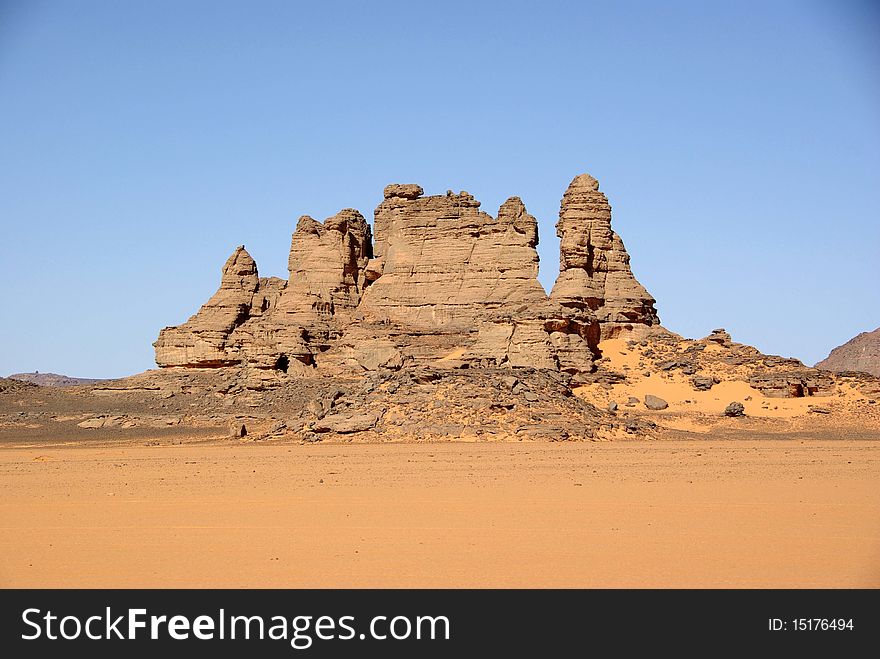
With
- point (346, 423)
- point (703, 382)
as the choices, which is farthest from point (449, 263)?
point (346, 423)

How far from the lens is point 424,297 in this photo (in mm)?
68375

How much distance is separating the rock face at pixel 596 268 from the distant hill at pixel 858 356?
56.1m

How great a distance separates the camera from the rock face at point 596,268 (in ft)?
189

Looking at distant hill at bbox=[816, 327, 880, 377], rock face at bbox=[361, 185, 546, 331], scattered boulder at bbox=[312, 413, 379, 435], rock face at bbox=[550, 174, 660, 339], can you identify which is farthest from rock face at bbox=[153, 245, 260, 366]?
distant hill at bbox=[816, 327, 880, 377]

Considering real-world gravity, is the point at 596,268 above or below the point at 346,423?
above

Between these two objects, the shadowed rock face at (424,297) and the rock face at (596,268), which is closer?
the shadowed rock face at (424,297)

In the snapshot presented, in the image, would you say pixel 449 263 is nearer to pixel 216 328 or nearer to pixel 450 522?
pixel 216 328

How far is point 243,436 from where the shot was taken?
41.3 metres

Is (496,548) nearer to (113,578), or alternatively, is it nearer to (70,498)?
(113,578)

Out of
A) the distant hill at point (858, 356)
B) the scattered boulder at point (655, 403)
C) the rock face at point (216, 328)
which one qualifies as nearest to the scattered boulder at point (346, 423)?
the scattered boulder at point (655, 403)

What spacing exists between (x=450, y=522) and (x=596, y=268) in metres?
46.2

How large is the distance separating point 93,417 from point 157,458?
89.3 feet

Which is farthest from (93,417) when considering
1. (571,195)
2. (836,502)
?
(836,502)

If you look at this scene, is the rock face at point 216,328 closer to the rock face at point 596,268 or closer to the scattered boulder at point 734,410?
the rock face at point 596,268
